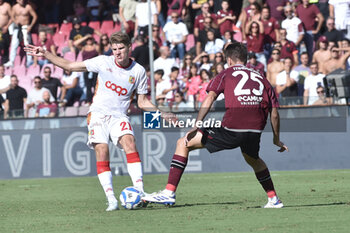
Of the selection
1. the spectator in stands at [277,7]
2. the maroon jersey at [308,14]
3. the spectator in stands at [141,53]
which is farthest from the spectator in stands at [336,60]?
the spectator in stands at [141,53]

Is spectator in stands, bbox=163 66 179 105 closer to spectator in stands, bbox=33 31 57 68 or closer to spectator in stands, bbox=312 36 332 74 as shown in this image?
spectator in stands, bbox=312 36 332 74

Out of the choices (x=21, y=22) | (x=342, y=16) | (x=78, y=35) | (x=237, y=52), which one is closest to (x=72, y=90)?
(x=78, y=35)

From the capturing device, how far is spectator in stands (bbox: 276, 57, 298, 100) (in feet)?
59.3

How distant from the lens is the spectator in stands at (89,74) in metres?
20.6

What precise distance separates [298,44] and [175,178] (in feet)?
37.3

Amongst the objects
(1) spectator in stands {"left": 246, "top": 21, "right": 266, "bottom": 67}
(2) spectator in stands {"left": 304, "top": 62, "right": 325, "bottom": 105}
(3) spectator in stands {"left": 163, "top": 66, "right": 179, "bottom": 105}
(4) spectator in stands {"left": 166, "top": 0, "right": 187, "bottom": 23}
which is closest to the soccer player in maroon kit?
(2) spectator in stands {"left": 304, "top": 62, "right": 325, "bottom": 105}

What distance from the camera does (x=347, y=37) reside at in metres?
19.2

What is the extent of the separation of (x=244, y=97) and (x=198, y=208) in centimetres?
154

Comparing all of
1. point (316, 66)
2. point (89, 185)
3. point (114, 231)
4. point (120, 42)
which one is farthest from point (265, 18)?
point (114, 231)

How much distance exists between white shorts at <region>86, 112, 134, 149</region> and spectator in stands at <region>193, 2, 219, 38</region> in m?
11.5

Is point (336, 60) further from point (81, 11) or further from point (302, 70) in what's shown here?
point (81, 11)

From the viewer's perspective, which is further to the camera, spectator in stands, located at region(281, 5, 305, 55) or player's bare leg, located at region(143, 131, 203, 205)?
spectator in stands, located at region(281, 5, 305, 55)

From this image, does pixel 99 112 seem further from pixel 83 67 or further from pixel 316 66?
pixel 316 66

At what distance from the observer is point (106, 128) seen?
9453mm
